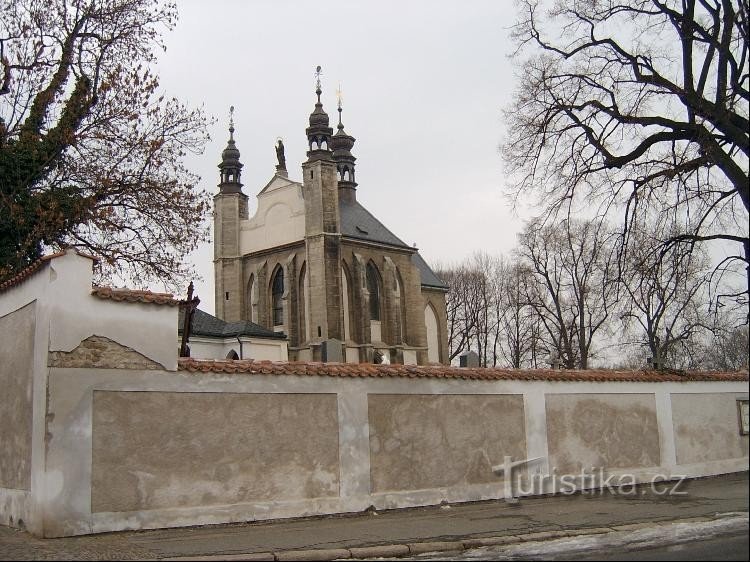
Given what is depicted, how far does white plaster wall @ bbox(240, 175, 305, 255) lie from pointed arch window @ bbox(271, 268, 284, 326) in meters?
2.00

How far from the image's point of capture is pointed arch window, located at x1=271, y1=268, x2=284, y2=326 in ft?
163

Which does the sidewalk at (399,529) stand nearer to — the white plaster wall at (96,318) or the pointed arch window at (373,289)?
the white plaster wall at (96,318)

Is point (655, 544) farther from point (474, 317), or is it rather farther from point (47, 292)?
point (474, 317)

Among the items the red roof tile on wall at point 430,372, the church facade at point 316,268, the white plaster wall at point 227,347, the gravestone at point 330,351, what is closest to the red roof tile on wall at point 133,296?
the red roof tile on wall at point 430,372

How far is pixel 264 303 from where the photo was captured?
164 ft

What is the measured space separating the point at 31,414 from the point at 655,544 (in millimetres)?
9102

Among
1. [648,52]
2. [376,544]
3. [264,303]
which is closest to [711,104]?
[648,52]

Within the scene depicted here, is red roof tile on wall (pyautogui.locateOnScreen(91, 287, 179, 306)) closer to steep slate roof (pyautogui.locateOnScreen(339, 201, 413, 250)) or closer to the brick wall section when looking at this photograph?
the brick wall section

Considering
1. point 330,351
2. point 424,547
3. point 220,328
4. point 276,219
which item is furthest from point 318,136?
point 424,547

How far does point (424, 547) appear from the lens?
11094 millimetres

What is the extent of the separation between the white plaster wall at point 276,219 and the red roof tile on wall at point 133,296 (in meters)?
35.7

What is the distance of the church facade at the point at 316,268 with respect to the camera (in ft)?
153

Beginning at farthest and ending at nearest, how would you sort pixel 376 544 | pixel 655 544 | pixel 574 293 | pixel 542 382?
pixel 574 293 → pixel 542 382 → pixel 376 544 → pixel 655 544

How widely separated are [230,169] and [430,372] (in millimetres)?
41828
